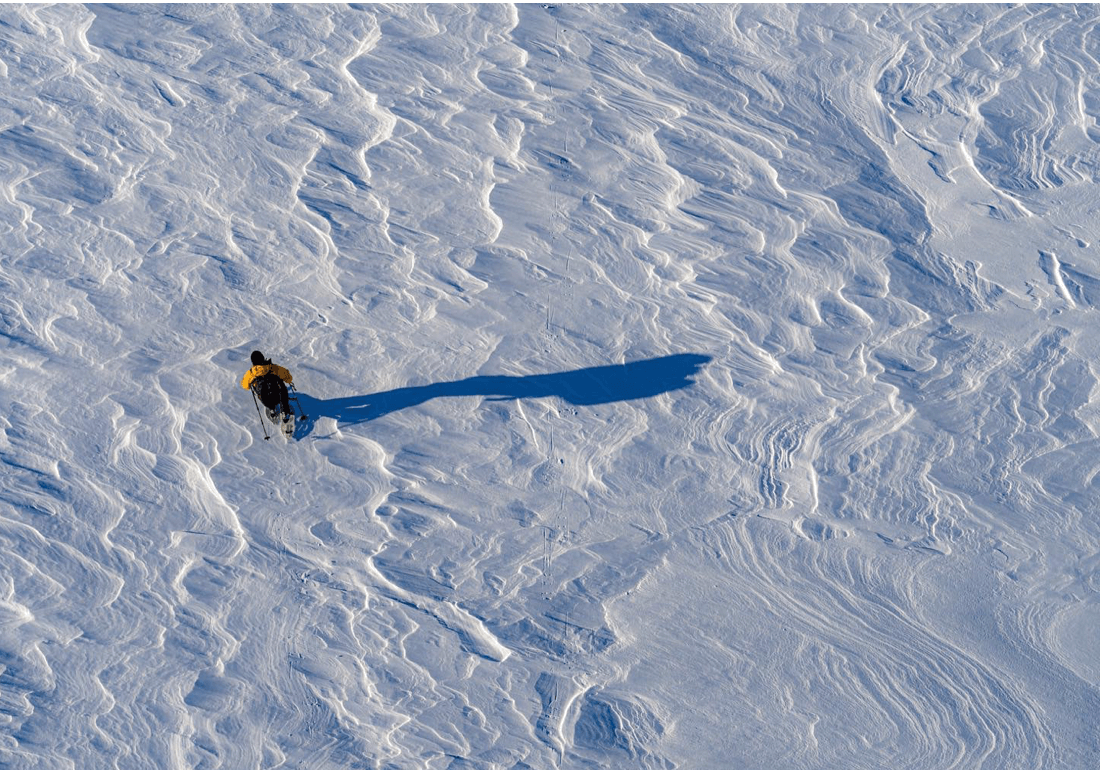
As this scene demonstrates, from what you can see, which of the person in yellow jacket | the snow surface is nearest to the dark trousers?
the person in yellow jacket

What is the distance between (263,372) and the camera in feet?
17.6

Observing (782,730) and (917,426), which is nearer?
(782,730)

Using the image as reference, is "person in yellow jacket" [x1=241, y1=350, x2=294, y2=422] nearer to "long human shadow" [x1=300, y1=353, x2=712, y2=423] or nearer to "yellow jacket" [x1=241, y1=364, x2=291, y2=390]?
"yellow jacket" [x1=241, y1=364, x2=291, y2=390]

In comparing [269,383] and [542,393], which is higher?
[542,393]

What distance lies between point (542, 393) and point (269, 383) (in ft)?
4.30

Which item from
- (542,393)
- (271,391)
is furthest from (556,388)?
(271,391)

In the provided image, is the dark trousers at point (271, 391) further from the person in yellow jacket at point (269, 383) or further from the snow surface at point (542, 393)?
the snow surface at point (542, 393)

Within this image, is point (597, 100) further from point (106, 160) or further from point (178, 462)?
point (178, 462)

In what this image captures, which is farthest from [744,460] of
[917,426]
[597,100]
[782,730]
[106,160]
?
[106,160]

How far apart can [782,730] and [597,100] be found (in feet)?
12.3

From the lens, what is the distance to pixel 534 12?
7.44 metres

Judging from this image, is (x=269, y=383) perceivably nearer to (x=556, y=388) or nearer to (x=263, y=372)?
(x=263, y=372)

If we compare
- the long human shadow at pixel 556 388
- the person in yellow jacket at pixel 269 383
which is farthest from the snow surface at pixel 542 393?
the person in yellow jacket at pixel 269 383

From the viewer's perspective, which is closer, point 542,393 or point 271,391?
point 271,391
